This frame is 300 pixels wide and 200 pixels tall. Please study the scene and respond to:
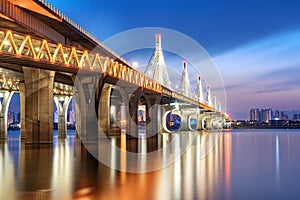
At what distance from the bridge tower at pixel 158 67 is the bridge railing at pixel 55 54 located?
48.2 metres

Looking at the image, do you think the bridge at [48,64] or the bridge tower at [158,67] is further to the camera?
the bridge tower at [158,67]

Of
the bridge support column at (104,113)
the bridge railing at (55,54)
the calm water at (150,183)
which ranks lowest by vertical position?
the calm water at (150,183)

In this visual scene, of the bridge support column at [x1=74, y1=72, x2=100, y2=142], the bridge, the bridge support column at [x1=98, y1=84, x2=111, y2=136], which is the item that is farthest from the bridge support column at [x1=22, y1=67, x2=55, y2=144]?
the bridge support column at [x1=98, y1=84, x2=111, y2=136]

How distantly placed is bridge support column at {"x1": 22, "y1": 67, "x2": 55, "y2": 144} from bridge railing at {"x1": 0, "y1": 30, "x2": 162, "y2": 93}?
3.16m

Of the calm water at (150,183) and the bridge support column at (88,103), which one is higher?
the bridge support column at (88,103)

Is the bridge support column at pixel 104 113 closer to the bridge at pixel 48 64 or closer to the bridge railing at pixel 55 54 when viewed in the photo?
the bridge at pixel 48 64

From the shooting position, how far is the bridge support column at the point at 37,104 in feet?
157

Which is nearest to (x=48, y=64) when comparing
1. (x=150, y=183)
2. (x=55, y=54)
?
(x=55, y=54)

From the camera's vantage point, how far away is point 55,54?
41.6 metres

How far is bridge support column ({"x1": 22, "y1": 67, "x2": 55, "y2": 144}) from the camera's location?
4772 cm

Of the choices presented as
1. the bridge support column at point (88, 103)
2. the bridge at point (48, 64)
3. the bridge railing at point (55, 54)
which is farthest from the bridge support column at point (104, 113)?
the bridge support column at point (88, 103)

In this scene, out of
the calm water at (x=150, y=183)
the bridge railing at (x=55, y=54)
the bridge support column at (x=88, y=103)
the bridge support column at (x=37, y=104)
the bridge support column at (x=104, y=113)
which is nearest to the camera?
the calm water at (x=150, y=183)

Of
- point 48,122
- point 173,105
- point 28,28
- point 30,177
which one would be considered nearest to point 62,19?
point 28,28

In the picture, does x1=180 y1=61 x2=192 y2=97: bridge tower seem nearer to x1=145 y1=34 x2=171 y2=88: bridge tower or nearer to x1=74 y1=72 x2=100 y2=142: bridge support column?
x1=145 y1=34 x2=171 y2=88: bridge tower
